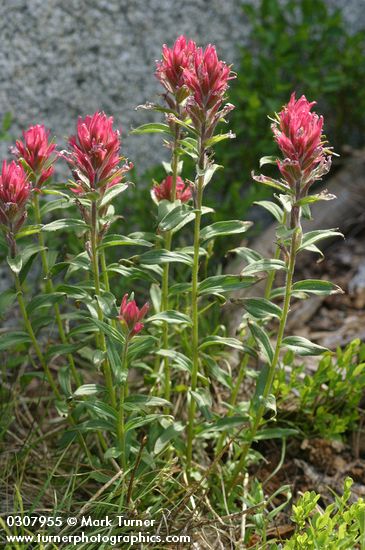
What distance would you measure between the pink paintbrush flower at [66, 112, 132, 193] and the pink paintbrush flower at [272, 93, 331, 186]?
495mm

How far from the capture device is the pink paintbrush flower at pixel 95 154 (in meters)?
2.28

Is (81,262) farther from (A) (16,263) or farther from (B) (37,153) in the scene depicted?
(B) (37,153)

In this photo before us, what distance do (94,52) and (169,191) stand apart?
1.74 metres

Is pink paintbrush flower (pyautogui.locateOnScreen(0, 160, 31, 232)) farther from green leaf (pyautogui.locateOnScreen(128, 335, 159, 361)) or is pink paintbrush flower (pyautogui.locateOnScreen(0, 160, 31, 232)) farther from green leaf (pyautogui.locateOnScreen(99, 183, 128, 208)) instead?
green leaf (pyautogui.locateOnScreen(128, 335, 159, 361))

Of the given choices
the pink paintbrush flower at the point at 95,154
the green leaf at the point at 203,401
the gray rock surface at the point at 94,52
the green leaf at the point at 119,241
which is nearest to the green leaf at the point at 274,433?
the green leaf at the point at 203,401

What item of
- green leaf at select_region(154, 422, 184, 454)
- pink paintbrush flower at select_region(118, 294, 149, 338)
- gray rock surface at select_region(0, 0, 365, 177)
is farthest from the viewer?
gray rock surface at select_region(0, 0, 365, 177)

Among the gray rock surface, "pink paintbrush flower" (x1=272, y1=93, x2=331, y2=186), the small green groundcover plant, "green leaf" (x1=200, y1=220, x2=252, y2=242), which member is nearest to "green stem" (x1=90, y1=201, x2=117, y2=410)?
the small green groundcover plant

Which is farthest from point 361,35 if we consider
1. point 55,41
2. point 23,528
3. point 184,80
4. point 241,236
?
point 23,528

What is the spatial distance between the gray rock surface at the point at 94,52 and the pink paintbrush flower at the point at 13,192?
1.59 meters

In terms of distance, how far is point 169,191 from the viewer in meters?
2.65

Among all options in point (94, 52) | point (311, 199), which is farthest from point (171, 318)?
point (94, 52)

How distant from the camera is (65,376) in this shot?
277 centimetres

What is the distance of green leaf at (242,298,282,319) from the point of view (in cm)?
246

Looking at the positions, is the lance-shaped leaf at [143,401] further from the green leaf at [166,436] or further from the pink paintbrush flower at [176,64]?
the pink paintbrush flower at [176,64]
